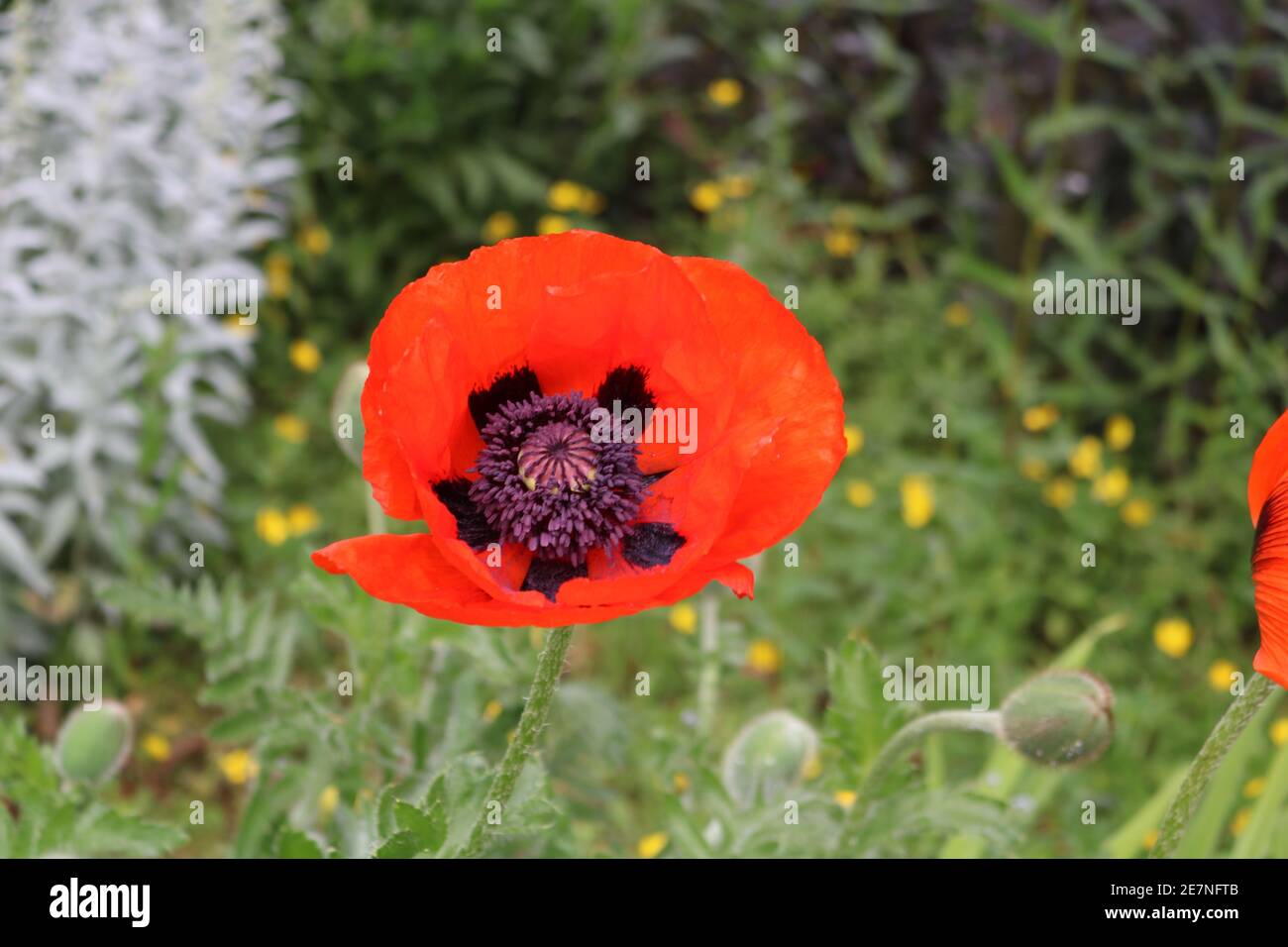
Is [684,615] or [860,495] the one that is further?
[860,495]

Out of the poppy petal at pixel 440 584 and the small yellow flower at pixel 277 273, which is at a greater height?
the small yellow flower at pixel 277 273

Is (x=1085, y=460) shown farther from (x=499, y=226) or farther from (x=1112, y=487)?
(x=499, y=226)

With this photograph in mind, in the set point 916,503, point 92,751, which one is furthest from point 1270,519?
point 916,503

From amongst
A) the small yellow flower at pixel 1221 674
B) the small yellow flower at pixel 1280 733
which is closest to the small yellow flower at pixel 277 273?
the small yellow flower at pixel 1221 674

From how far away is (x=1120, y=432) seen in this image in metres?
3.23

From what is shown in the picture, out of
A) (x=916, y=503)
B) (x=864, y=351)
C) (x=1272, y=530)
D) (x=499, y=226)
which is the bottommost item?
(x=1272, y=530)

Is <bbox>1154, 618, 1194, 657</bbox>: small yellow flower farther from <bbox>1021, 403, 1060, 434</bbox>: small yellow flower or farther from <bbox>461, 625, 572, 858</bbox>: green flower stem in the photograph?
<bbox>461, 625, 572, 858</bbox>: green flower stem

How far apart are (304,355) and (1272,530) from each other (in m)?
2.76

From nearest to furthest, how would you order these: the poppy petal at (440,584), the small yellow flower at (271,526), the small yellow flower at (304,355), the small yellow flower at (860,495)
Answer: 1. the poppy petal at (440,584)
2. the small yellow flower at (271,526)
3. the small yellow flower at (860,495)
4. the small yellow flower at (304,355)

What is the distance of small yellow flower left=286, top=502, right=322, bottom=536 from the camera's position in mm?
2922

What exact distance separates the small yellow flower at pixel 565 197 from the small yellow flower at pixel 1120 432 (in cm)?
155

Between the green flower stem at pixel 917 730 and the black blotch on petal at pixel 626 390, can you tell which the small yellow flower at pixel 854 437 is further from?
the black blotch on petal at pixel 626 390

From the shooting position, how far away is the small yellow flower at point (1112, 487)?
3117mm
